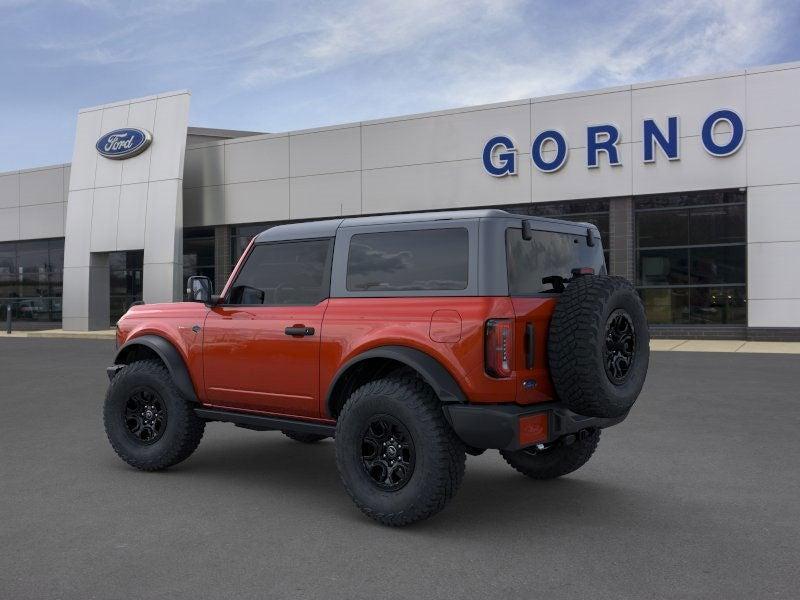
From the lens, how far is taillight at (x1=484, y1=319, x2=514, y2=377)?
178 inches

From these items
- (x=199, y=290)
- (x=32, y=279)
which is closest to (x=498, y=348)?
(x=199, y=290)

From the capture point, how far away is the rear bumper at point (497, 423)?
14.6 feet

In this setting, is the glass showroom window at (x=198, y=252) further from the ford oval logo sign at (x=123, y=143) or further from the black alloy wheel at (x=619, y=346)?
the black alloy wheel at (x=619, y=346)

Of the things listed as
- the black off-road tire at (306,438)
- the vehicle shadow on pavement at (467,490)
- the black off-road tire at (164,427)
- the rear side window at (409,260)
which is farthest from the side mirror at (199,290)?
the black off-road tire at (306,438)

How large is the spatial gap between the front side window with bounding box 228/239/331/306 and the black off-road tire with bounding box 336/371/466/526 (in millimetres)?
958

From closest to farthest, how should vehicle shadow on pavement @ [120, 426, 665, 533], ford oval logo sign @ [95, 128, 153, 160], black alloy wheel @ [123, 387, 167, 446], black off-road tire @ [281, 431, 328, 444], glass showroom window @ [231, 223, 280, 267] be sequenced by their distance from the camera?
vehicle shadow on pavement @ [120, 426, 665, 533] < black alloy wheel @ [123, 387, 167, 446] < black off-road tire @ [281, 431, 328, 444] < ford oval logo sign @ [95, 128, 153, 160] < glass showroom window @ [231, 223, 280, 267]

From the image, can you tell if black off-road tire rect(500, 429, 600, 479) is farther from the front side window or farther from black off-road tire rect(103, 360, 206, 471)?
black off-road tire rect(103, 360, 206, 471)

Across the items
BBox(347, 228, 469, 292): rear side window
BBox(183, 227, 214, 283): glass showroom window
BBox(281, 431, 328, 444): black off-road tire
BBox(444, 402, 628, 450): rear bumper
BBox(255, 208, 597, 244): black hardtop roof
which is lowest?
BBox(281, 431, 328, 444): black off-road tire

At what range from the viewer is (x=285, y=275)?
575cm

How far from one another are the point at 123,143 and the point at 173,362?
79.4 ft

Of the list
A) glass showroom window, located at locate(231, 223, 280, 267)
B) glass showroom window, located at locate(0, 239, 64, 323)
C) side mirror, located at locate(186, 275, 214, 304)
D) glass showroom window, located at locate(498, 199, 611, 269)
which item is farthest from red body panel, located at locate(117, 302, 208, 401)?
glass showroom window, located at locate(0, 239, 64, 323)

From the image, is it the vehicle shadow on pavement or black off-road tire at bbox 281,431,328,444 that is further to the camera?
black off-road tire at bbox 281,431,328,444

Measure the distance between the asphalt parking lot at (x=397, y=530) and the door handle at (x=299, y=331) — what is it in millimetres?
1182

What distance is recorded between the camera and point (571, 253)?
18.1ft
